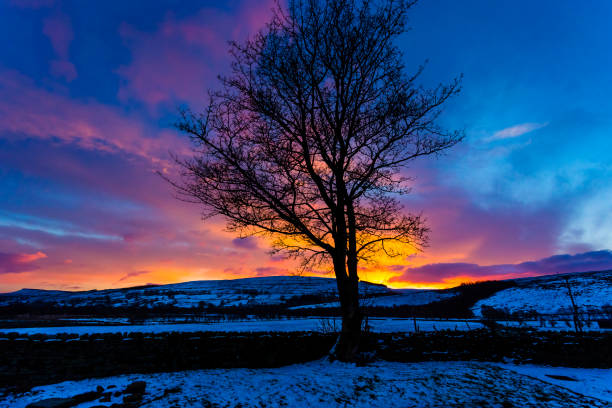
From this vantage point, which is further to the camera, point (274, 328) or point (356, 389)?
point (274, 328)

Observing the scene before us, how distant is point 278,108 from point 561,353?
15.1 meters

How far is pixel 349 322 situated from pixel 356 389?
4193 mm

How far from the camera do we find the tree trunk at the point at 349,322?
11.5m

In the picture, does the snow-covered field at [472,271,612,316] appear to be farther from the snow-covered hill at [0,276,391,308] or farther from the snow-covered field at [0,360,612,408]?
the snow-covered field at [0,360,612,408]

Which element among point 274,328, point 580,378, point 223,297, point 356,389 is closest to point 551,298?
point 274,328

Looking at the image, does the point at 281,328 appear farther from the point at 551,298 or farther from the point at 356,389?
the point at 551,298

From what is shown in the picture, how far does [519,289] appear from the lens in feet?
201

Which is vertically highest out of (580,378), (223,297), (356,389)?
(223,297)

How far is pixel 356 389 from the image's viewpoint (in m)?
7.41

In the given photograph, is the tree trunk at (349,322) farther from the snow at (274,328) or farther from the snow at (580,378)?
the snow at (274,328)

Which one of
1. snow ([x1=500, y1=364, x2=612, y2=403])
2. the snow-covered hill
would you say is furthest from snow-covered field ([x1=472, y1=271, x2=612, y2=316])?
snow ([x1=500, y1=364, x2=612, y2=403])

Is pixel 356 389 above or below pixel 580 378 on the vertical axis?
above

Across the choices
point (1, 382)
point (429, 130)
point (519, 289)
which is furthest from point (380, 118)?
point (519, 289)

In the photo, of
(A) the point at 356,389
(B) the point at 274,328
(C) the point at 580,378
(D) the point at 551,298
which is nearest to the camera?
(A) the point at 356,389
